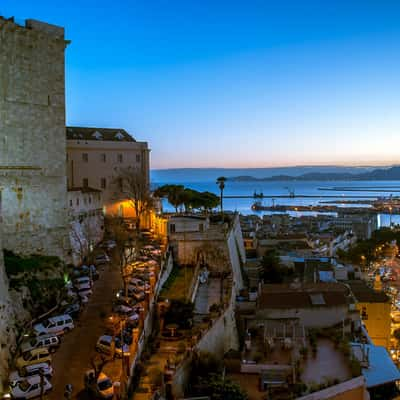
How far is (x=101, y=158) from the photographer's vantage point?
1224 inches

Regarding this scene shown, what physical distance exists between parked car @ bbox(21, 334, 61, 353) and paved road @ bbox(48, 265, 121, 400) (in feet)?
0.71

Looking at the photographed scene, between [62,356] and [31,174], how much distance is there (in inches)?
306

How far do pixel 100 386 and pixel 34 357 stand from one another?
259cm

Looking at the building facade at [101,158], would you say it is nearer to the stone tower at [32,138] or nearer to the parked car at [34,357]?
the stone tower at [32,138]

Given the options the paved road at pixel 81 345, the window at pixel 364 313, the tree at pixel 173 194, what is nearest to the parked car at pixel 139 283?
the paved road at pixel 81 345

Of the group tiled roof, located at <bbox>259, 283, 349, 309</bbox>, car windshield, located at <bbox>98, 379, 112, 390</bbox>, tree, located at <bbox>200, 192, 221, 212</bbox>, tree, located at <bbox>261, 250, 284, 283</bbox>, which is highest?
tree, located at <bbox>200, 192, 221, 212</bbox>

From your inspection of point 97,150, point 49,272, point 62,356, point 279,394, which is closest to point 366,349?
point 279,394

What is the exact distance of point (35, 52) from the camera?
1769 centimetres

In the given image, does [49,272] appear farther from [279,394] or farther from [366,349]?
[366,349]

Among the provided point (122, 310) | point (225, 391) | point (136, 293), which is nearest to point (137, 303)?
point (136, 293)

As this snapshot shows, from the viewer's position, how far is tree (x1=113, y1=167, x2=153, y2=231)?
99.2 ft

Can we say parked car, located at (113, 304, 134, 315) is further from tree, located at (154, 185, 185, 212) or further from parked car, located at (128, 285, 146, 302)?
tree, located at (154, 185, 185, 212)

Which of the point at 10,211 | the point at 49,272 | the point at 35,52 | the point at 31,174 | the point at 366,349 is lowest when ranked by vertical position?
the point at 366,349

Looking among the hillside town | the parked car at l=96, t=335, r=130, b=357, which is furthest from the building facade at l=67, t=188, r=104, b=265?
the parked car at l=96, t=335, r=130, b=357
